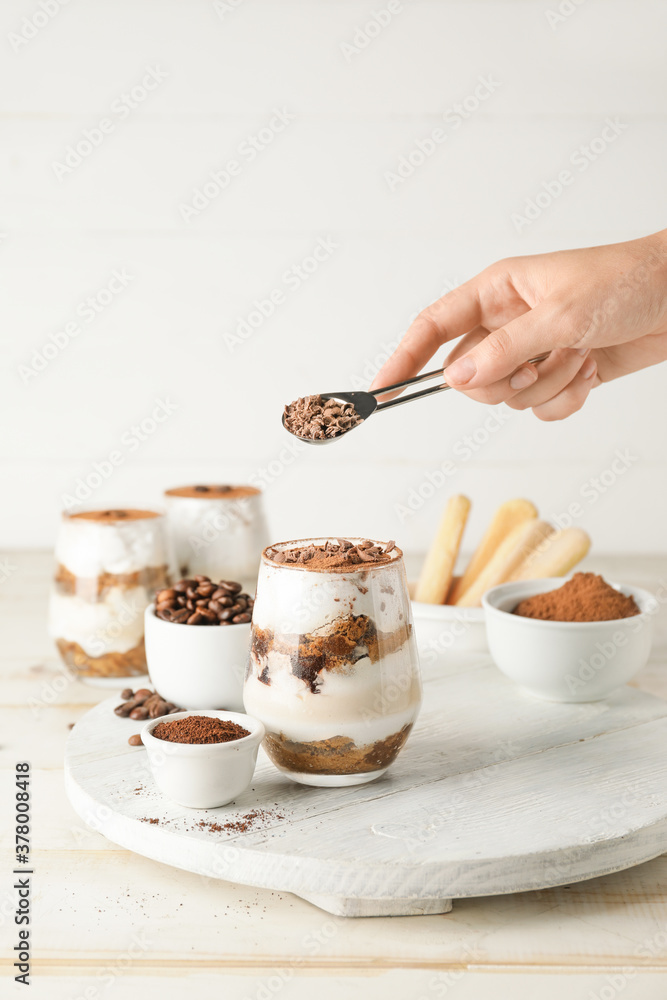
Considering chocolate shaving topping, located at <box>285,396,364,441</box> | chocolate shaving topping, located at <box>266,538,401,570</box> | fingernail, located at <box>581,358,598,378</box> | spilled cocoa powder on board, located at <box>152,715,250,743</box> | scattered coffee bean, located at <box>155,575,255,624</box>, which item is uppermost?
fingernail, located at <box>581,358,598,378</box>

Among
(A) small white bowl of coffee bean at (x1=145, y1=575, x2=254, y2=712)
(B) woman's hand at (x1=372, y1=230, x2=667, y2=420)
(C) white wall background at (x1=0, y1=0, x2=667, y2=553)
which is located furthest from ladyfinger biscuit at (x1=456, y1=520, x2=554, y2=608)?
(C) white wall background at (x1=0, y1=0, x2=667, y2=553)

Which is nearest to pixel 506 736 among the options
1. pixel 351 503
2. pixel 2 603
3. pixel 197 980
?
pixel 197 980

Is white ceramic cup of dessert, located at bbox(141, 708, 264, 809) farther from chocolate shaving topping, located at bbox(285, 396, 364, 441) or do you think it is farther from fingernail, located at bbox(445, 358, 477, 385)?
fingernail, located at bbox(445, 358, 477, 385)

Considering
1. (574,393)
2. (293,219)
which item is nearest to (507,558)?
(574,393)

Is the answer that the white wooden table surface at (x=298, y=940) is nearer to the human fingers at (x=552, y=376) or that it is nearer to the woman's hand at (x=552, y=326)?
the woman's hand at (x=552, y=326)

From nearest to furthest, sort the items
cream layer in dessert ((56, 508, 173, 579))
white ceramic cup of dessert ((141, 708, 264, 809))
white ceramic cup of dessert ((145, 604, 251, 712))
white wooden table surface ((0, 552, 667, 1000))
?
white wooden table surface ((0, 552, 667, 1000))
white ceramic cup of dessert ((141, 708, 264, 809))
white ceramic cup of dessert ((145, 604, 251, 712))
cream layer in dessert ((56, 508, 173, 579))

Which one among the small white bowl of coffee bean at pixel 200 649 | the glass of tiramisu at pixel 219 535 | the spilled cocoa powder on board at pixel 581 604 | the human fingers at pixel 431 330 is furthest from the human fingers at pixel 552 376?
the small white bowl of coffee bean at pixel 200 649

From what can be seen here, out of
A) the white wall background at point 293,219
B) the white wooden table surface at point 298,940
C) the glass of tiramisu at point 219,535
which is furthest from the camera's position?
the white wall background at point 293,219
